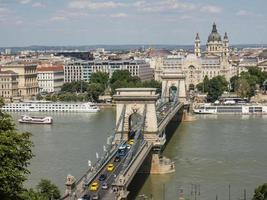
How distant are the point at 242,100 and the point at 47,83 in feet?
50.0

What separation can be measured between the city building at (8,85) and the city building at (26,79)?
65 cm

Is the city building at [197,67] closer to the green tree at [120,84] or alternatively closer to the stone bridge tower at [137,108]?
the green tree at [120,84]

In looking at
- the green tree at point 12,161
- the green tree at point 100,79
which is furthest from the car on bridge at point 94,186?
the green tree at point 100,79

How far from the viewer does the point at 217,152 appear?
19.9 meters

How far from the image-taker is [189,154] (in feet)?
64.4

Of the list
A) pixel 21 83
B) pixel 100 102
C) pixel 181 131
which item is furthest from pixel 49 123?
pixel 21 83

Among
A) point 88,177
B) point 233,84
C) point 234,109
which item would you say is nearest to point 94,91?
point 234,109

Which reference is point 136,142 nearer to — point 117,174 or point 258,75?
point 117,174

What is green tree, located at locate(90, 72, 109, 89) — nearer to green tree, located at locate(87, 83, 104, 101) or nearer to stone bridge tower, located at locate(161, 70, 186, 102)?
green tree, located at locate(87, 83, 104, 101)

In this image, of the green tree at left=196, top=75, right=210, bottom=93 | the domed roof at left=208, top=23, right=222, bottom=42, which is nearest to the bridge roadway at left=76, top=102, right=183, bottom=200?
the green tree at left=196, top=75, right=210, bottom=93

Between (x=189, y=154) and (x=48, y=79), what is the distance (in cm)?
2815

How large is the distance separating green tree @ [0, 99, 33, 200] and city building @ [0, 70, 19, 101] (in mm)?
31622

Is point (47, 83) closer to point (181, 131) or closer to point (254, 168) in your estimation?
point (181, 131)

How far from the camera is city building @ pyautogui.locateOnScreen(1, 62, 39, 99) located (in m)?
41.2
